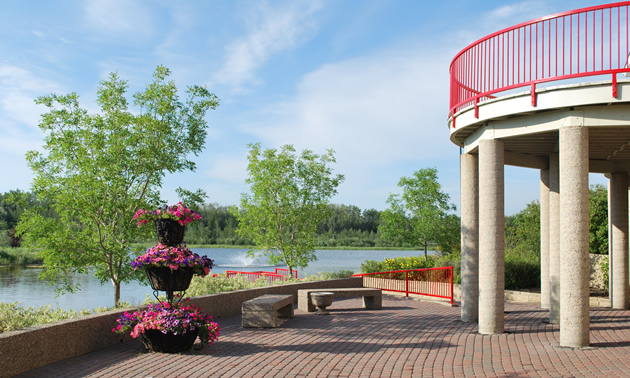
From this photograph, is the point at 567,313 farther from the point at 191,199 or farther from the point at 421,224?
the point at 421,224

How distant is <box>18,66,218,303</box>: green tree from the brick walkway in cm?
421

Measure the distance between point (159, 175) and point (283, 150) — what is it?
10.4 meters

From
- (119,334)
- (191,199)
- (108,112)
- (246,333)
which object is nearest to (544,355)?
(246,333)

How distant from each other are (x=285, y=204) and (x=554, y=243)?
44.7 feet

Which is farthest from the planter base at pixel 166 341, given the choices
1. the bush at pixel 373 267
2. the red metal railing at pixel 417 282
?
the bush at pixel 373 267

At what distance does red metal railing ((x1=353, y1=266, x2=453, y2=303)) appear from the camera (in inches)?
637

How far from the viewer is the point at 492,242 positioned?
32.6 feet

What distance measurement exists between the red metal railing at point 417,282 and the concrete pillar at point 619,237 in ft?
14.1

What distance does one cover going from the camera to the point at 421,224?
30938 millimetres

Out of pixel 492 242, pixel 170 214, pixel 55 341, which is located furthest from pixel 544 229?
pixel 55 341

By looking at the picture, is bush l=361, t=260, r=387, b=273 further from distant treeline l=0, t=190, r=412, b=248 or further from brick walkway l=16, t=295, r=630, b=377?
distant treeline l=0, t=190, r=412, b=248

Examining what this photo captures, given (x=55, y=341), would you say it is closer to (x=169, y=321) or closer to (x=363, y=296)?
(x=169, y=321)

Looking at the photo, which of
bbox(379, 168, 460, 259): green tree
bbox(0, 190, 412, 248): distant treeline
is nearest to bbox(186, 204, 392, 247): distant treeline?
bbox(0, 190, 412, 248): distant treeline

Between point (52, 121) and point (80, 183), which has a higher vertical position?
point (52, 121)
